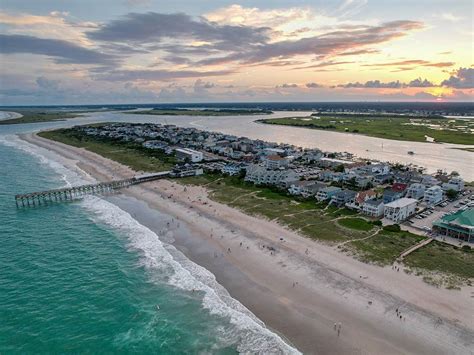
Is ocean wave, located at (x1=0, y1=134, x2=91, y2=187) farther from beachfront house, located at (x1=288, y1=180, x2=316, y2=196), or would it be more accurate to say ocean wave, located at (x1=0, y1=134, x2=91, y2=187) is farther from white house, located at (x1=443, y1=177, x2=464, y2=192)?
white house, located at (x1=443, y1=177, x2=464, y2=192)

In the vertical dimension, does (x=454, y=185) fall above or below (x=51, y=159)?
below

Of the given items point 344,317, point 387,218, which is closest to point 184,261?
point 344,317

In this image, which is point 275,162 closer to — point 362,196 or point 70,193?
point 362,196

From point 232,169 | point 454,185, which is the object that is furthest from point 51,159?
point 454,185

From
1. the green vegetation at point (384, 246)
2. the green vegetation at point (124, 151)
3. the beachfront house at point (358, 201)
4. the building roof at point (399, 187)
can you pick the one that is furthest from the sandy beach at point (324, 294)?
the green vegetation at point (124, 151)

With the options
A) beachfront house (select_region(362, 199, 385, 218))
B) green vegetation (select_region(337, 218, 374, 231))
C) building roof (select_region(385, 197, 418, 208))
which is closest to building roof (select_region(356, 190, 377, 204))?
beachfront house (select_region(362, 199, 385, 218))

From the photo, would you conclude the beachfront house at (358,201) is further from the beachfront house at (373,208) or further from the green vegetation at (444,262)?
the green vegetation at (444,262)

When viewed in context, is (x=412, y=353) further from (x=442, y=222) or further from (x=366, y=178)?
(x=366, y=178)
